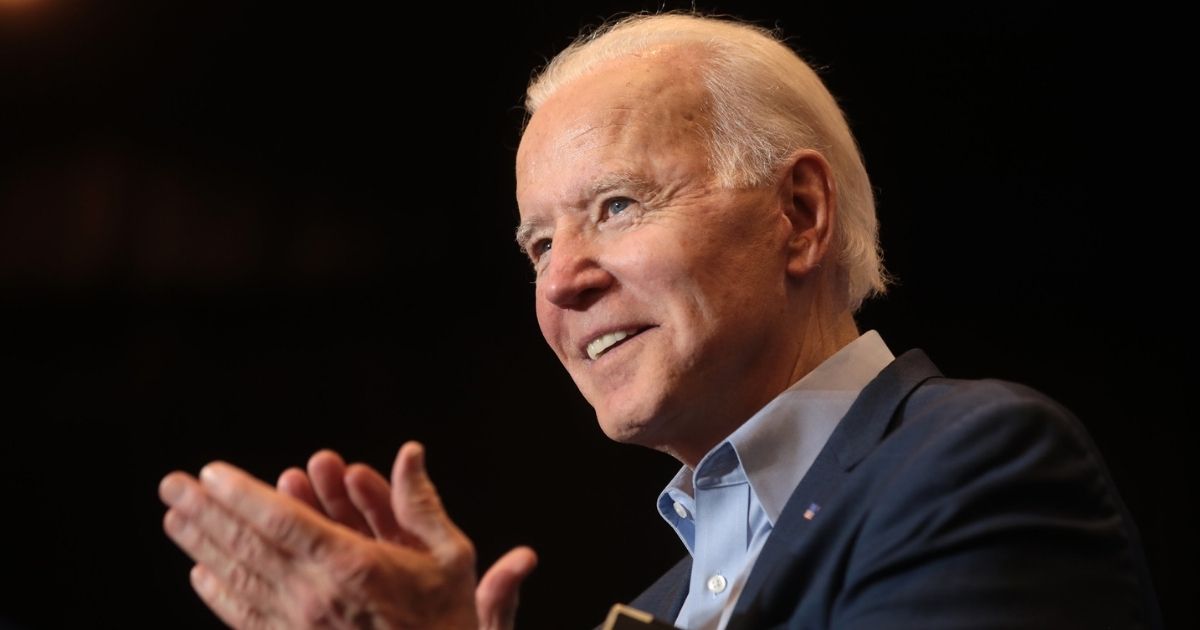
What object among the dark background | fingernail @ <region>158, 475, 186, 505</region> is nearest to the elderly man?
fingernail @ <region>158, 475, 186, 505</region>

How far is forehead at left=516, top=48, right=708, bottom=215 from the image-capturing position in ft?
6.44

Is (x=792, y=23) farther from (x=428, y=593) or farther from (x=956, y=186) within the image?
(x=428, y=593)

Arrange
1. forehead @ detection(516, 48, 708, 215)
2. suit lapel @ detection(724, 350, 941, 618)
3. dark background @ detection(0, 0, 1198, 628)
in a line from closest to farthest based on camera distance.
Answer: suit lapel @ detection(724, 350, 941, 618)
forehead @ detection(516, 48, 708, 215)
dark background @ detection(0, 0, 1198, 628)

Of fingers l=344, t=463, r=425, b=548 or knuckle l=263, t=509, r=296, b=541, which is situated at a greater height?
knuckle l=263, t=509, r=296, b=541

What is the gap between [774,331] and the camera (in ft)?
6.27

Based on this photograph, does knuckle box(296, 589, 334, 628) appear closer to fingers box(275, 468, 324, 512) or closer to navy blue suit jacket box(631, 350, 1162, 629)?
fingers box(275, 468, 324, 512)

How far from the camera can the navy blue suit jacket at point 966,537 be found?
1318 mm

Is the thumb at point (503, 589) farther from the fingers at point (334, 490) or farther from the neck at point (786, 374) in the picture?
the neck at point (786, 374)

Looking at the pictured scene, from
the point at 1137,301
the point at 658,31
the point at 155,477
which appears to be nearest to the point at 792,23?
the point at 1137,301

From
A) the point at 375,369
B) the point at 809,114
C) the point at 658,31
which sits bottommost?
the point at 375,369

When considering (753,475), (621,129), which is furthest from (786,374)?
(621,129)

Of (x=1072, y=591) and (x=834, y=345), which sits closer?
(x=1072, y=591)

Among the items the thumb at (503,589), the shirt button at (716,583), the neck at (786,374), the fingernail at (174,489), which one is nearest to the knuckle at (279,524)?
the fingernail at (174,489)

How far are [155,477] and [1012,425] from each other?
9.85 ft
